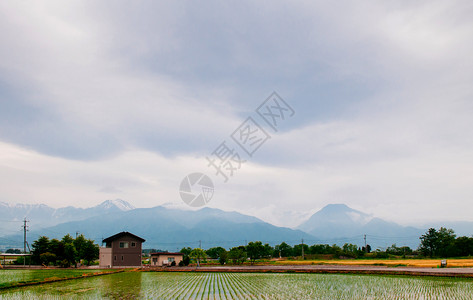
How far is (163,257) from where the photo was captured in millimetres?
58062

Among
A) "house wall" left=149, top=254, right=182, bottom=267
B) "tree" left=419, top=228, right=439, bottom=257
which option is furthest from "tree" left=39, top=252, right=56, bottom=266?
"tree" left=419, top=228, right=439, bottom=257

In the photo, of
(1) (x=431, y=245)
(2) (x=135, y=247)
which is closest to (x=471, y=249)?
(1) (x=431, y=245)

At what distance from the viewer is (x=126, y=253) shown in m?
52.5

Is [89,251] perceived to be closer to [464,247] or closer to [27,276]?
[27,276]

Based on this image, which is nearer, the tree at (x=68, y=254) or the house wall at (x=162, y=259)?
the tree at (x=68, y=254)

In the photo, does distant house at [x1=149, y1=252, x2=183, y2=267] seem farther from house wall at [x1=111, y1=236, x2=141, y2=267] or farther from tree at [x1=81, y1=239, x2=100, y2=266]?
tree at [x1=81, y1=239, x2=100, y2=266]

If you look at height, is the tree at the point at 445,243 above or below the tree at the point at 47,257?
below

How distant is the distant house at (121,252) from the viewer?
52000mm

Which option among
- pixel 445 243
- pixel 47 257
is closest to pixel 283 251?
pixel 445 243

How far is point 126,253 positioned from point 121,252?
2.49 feet

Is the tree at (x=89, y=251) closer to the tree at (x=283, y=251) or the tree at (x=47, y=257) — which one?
the tree at (x=47, y=257)

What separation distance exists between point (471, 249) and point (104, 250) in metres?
68.8

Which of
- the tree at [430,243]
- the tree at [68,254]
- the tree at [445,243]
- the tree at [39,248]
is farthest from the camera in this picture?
the tree at [430,243]

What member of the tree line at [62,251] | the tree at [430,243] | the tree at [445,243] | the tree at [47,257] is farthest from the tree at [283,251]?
the tree at [47,257]
